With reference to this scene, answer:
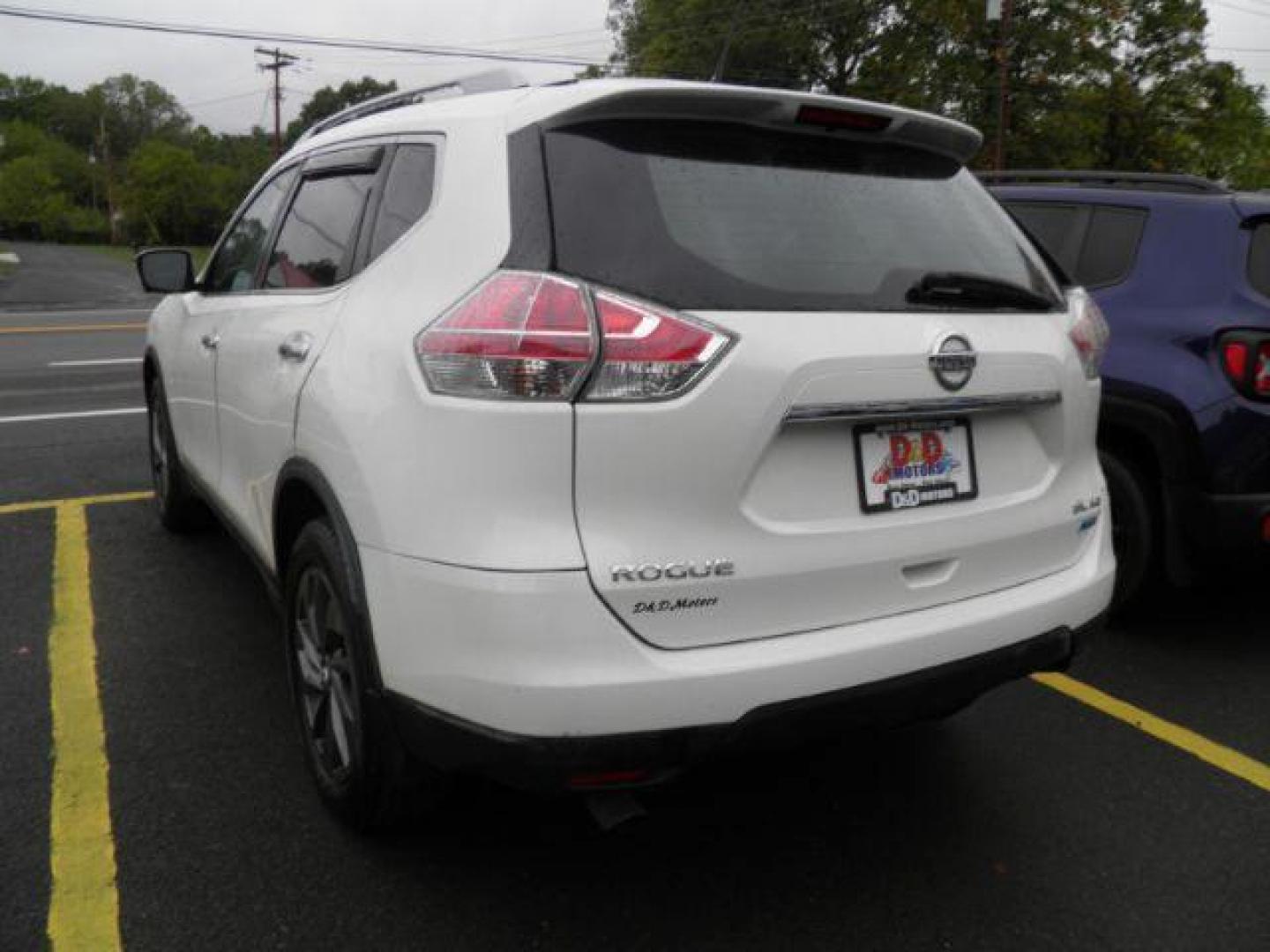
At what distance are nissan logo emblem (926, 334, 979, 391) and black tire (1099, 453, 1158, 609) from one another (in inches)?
80.1

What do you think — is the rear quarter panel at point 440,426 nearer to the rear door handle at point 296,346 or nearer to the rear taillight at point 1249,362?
the rear door handle at point 296,346

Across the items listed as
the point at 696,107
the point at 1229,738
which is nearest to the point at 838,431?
the point at 696,107

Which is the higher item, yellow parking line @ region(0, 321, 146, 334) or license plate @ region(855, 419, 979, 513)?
license plate @ region(855, 419, 979, 513)

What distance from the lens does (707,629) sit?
1.91 m

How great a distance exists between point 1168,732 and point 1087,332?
1390mm

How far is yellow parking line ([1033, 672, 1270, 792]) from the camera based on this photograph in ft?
9.77

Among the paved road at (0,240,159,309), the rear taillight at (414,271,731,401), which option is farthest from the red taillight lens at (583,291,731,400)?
the paved road at (0,240,159,309)

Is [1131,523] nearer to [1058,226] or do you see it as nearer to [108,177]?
[1058,226]

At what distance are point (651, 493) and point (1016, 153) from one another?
114 ft

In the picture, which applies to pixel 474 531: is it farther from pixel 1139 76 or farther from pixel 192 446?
pixel 1139 76

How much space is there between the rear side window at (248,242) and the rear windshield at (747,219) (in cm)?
165

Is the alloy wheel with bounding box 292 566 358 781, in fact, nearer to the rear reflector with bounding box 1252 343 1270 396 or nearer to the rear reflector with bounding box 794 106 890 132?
the rear reflector with bounding box 794 106 890 132

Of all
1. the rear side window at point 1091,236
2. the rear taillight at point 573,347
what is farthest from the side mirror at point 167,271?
the rear side window at point 1091,236

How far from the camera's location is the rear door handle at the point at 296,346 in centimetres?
250
